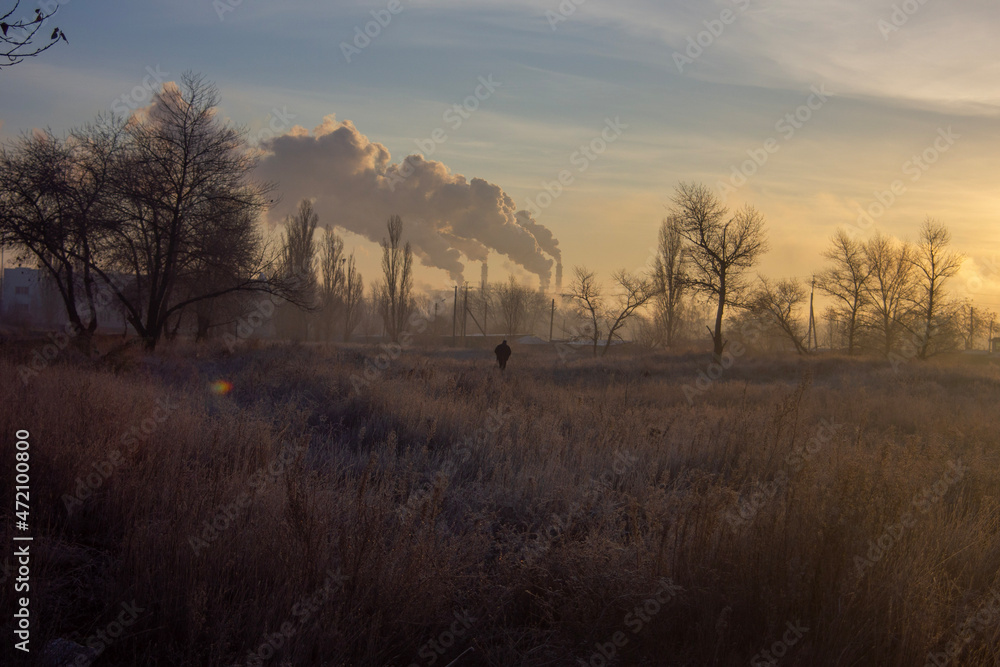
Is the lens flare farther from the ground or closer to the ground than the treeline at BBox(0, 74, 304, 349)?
closer to the ground

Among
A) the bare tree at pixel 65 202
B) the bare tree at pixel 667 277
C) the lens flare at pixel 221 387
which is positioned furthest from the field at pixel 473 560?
the bare tree at pixel 667 277

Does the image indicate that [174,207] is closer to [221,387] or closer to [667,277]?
[221,387]

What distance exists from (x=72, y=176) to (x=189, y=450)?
18.0 m

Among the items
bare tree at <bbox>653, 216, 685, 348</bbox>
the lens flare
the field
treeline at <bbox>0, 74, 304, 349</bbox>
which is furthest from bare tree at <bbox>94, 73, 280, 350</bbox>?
bare tree at <bbox>653, 216, 685, 348</bbox>

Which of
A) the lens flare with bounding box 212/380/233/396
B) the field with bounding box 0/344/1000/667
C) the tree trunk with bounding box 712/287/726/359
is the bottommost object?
the field with bounding box 0/344/1000/667

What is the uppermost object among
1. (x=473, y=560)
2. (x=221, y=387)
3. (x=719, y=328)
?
(x=719, y=328)

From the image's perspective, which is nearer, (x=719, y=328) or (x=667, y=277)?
(x=719, y=328)

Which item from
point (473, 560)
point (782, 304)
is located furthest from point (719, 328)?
point (473, 560)

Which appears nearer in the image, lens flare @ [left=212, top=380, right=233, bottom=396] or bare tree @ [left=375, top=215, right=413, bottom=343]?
lens flare @ [left=212, top=380, right=233, bottom=396]

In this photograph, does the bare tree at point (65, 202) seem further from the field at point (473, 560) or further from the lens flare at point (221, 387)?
the field at point (473, 560)

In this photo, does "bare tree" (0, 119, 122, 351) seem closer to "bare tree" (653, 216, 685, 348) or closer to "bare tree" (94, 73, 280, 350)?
"bare tree" (94, 73, 280, 350)

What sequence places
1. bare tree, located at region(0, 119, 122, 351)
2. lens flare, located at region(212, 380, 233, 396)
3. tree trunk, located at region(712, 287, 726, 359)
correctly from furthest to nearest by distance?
1. tree trunk, located at region(712, 287, 726, 359)
2. bare tree, located at region(0, 119, 122, 351)
3. lens flare, located at region(212, 380, 233, 396)

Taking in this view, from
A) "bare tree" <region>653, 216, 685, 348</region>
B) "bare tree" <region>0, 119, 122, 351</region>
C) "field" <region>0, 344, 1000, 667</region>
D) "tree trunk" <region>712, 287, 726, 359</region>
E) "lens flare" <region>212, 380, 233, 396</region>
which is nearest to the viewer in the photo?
"field" <region>0, 344, 1000, 667</region>

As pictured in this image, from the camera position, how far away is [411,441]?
8047 millimetres
